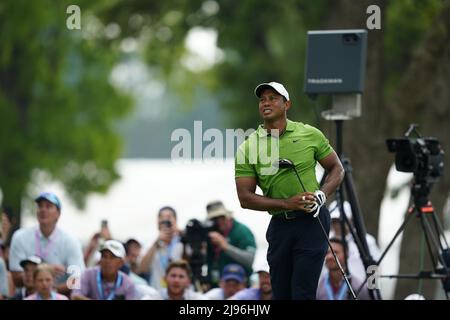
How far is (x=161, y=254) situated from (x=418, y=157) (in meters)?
3.28

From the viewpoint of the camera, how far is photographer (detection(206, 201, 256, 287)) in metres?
12.9

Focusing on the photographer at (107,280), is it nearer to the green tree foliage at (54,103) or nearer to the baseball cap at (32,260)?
the baseball cap at (32,260)

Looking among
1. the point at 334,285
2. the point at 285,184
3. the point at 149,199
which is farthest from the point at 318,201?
the point at 149,199

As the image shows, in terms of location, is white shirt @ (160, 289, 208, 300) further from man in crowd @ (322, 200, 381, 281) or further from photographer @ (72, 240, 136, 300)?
man in crowd @ (322, 200, 381, 281)

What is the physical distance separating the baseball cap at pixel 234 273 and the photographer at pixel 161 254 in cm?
100

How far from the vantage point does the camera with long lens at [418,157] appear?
11.1 metres

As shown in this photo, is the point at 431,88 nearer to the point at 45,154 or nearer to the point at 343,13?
the point at 343,13

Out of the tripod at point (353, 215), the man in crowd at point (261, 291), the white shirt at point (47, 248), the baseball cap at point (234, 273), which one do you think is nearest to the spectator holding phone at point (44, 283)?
the white shirt at point (47, 248)

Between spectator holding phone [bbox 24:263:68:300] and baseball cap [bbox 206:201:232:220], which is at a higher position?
baseball cap [bbox 206:201:232:220]

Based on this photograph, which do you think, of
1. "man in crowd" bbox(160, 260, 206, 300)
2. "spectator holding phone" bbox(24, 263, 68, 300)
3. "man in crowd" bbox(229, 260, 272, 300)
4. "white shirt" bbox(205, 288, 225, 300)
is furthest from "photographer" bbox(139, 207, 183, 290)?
"spectator holding phone" bbox(24, 263, 68, 300)

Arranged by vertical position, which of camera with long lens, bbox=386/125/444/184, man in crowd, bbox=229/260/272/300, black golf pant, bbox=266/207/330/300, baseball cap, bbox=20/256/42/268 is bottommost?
man in crowd, bbox=229/260/272/300

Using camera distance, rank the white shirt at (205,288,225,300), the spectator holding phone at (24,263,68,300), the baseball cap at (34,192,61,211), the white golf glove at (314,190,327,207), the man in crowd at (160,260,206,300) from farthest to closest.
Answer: the white shirt at (205,288,225,300), the baseball cap at (34,192,61,211), the man in crowd at (160,260,206,300), the spectator holding phone at (24,263,68,300), the white golf glove at (314,190,327,207)

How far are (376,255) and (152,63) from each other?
1431 centimetres

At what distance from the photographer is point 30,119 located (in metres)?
26.7
